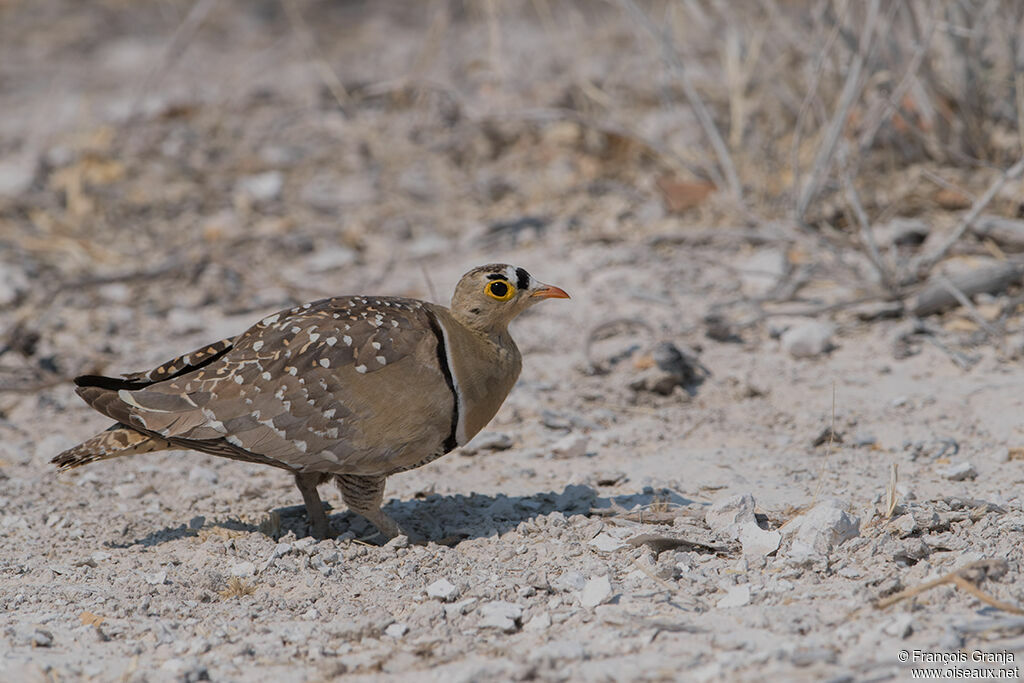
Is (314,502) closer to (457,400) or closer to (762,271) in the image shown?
(457,400)

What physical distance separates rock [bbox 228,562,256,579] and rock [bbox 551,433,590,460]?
1583 millimetres

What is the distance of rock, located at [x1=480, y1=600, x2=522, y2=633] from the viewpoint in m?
3.39

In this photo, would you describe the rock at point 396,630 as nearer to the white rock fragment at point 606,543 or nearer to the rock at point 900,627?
the white rock fragment at point 606,543

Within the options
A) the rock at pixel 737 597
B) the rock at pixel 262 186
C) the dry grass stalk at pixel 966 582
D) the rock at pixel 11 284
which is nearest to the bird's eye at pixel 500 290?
the rock at pixel 737 597

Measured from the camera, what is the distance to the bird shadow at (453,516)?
4230 mm

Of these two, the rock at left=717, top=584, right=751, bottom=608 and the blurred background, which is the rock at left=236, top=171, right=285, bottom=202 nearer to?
the blurred background

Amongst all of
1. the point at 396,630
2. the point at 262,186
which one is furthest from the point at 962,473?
the point at 262,186

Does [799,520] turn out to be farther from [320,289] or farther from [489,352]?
[320,289]

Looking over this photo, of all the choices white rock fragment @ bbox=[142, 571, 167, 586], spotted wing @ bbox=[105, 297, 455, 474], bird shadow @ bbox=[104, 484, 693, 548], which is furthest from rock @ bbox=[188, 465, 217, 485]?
white rock fragment @ bbox=[142, 571, 167, 586]

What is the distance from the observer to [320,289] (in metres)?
7.16

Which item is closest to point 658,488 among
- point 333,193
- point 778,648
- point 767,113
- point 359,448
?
point 359,448

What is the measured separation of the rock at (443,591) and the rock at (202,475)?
170 cm

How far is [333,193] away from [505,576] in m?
5.53

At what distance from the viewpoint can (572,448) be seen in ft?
16.3
